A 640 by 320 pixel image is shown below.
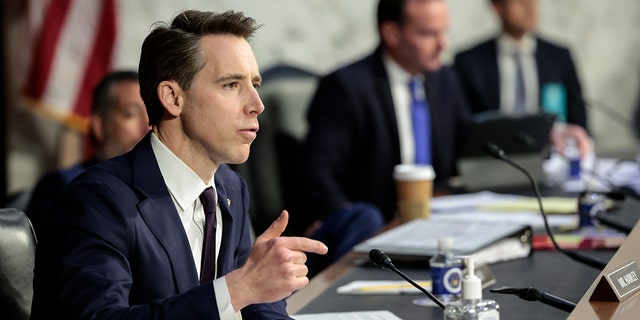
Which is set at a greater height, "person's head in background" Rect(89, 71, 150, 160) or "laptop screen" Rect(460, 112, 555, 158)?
"person's head in background" Rect(89, 71, 150, 160)

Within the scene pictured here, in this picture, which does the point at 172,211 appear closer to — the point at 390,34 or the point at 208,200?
the point at 208,200

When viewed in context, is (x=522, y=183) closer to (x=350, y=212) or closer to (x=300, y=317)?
(x=350, y=212)

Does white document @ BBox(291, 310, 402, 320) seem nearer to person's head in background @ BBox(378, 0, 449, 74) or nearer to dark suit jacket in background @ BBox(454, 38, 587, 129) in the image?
person's head in background @ BBox(378, 0, 449, 74)

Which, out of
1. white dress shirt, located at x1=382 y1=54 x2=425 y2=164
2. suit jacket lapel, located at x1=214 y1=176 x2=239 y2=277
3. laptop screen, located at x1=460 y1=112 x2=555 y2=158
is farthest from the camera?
white dress shirt, located at x1=382 y1=54 x2=425 y2=164

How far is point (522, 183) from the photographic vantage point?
149 inches

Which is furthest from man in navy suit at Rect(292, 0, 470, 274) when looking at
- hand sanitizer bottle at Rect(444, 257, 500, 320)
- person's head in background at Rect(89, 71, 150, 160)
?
hand sanitizer bottle at Rect(444, 257, 500, 320)

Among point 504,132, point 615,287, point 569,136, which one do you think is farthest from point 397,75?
point 615,287

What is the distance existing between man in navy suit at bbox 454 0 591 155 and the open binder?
2656mm

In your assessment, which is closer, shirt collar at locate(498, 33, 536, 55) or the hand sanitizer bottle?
the hand sanitizer bottle

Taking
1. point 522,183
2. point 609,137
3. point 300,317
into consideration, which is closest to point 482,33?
point 609,137

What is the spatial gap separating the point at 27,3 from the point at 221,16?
10.5 feet

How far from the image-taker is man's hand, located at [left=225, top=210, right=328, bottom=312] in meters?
1.46

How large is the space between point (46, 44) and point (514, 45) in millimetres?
2270

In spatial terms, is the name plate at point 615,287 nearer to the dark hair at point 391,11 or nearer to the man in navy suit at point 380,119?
the man in navy suit at point 380,119
